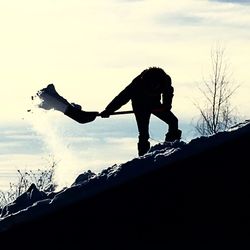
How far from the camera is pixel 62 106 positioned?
13.1m

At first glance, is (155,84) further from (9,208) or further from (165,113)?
(9,208)

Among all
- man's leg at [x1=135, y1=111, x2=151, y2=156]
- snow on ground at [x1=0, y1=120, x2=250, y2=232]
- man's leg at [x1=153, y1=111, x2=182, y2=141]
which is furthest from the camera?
man's leg at [x1=135, y1=111, x2=151, y2=156]

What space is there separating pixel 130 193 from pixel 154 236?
46 cm

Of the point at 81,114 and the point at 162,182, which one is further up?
the point at 81,114

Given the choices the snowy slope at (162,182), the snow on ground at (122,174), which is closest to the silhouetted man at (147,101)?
the snowy slope at (162,182)

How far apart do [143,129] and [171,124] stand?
0.37 m

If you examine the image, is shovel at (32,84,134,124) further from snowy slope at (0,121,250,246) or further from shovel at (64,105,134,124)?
snowy slope at (0,121,250,246)

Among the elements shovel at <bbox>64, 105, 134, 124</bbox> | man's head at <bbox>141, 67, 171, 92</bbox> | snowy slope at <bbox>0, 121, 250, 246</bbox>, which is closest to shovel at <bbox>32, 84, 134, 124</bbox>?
shovel at <bbox>64, 105, 134, 124</bbox>

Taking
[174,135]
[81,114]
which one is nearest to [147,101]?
[174,135]

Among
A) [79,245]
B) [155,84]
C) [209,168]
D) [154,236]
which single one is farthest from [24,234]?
[155,84]

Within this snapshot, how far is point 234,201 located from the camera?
932 centimetres

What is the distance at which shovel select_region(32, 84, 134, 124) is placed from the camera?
12.9 m

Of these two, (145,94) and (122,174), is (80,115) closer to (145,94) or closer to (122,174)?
(145,94)

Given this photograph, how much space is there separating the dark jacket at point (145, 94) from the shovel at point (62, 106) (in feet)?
0.54
